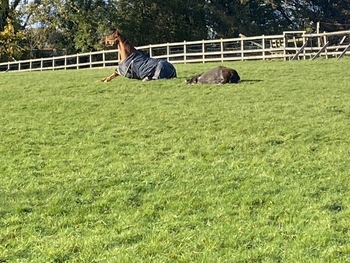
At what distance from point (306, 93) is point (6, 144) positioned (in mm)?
6685

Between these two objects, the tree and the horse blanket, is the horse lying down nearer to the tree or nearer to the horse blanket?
the horse blanket

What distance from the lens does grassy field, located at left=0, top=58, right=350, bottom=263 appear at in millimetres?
3719

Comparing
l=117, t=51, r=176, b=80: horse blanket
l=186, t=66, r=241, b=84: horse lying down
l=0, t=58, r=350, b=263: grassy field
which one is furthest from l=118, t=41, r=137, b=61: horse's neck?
l=0, t=58, r=350, b=263: grassy field

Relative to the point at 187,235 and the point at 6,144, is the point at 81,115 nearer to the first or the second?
the point at 6,144

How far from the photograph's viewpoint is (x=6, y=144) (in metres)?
7.27

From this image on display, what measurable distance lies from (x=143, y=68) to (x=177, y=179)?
8.94 meters

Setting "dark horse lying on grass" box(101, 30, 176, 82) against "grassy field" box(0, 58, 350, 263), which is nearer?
"grassy field" box(0, 58, 350, 263)

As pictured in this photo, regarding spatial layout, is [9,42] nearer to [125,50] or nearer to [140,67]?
[125,50]

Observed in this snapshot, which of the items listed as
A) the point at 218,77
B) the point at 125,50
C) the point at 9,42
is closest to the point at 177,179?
the point at 218,77

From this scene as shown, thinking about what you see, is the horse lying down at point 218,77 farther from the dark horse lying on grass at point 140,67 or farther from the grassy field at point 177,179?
the grassy field at point 177,179

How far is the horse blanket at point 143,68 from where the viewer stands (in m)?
13.9

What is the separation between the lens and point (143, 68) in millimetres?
14023

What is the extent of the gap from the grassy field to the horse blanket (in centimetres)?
324

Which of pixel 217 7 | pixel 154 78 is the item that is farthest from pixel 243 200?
pixel 217 7
